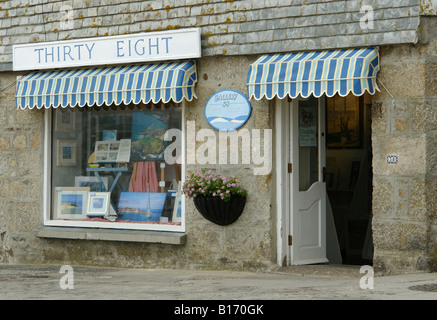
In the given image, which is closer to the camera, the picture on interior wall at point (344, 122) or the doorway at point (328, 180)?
the doorway at point (328, 180)

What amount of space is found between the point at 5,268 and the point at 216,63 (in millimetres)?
3914

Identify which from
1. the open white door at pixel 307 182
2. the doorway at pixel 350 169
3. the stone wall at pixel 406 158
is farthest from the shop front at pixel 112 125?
the doorway at pixel 350 169

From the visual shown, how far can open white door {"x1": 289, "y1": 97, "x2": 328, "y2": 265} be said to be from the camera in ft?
34.6

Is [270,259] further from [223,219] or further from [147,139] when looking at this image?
[147,139]

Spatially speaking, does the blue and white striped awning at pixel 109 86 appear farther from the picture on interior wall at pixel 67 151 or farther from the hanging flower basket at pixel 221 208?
the hanging flower basket at pixel 221 208

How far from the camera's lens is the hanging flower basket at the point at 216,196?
10281 millimetres

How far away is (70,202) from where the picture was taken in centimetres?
1202

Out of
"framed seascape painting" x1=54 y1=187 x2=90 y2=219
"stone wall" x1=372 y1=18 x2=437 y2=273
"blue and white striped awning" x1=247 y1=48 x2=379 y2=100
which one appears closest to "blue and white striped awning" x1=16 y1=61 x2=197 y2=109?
"blue and white striped awning" x1=247 y1=48 x2=379 y2=100

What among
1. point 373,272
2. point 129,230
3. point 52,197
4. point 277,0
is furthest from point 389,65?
point 52,197

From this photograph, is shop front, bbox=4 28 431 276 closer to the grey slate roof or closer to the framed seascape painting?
the framed seascape painting

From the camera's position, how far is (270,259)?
404 inches

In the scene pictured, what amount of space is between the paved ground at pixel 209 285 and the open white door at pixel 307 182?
354 mm

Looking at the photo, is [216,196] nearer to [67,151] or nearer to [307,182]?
[307,182]

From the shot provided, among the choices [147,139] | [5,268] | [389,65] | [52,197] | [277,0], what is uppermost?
[277,0]
